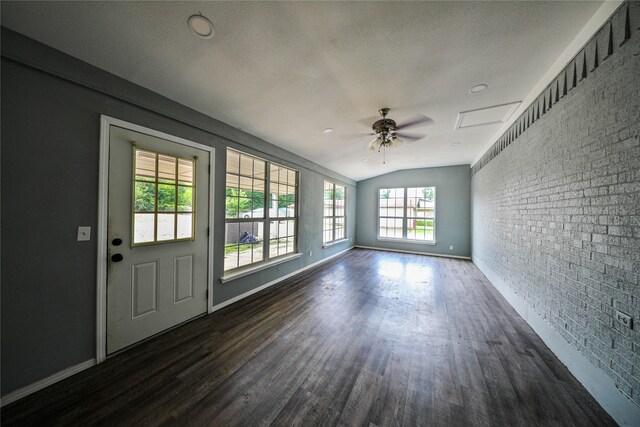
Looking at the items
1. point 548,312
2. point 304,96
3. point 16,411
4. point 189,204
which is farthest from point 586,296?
point 16,411

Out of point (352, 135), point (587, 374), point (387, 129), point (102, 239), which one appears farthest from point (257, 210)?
point (587, 374)

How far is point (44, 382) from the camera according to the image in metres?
1.59

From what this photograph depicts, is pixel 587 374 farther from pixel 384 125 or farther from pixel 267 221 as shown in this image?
pixel 267 221

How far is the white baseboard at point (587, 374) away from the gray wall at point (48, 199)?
395 centimetres

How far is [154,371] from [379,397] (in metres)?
1.86

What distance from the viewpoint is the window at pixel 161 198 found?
82.7 inches

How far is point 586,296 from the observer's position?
168 centimetres

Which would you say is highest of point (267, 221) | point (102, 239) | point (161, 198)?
point (161, 198)

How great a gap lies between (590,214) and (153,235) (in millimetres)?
3918

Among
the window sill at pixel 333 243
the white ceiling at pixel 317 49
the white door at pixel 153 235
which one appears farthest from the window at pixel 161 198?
the window sill at pixel 333 243

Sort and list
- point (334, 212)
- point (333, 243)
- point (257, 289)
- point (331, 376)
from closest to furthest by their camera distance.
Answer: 1. point (331, 376)
2. point (257, 289)
3. point (333, 243)
4. point (334, 212)

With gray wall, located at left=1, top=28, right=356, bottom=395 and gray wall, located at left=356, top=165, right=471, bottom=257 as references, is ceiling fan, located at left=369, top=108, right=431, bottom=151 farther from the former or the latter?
gray wall, located at left=356, top=165, right=471, bottom=257

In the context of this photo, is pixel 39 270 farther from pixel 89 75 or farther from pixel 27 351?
pixel 89 75

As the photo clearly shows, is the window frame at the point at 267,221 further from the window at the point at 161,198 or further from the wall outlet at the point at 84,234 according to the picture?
the wall outlet at the point at 84,234
